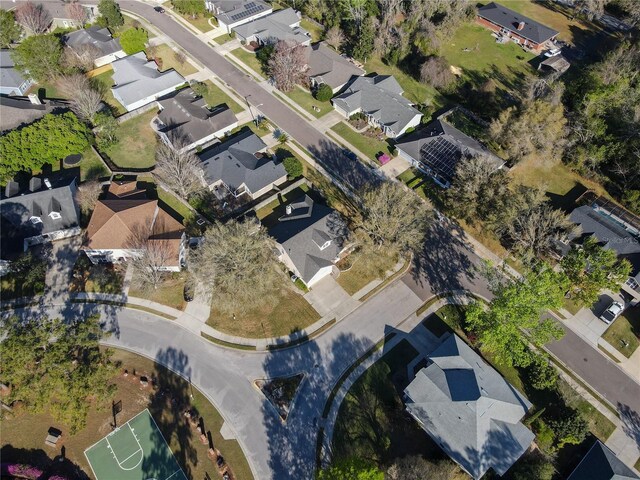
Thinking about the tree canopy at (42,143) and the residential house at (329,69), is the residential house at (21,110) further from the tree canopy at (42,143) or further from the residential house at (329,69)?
the residential house at (329,69)

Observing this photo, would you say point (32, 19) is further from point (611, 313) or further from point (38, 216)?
point (611, 313)

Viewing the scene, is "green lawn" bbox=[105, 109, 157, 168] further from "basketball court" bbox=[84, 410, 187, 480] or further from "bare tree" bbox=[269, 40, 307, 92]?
"basketball court" bbox=[84, 410, 187, 480]

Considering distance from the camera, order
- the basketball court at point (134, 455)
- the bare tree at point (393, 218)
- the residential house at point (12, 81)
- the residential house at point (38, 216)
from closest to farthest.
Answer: the basketball court at point (134, 455), the bare tree at point (393, 218), the residential house at point (38, 216), the residential house at point (12, 81)

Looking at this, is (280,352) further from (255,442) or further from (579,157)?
(579,157)

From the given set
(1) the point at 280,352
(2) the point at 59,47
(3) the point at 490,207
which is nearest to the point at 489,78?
(3) the point at 490,207

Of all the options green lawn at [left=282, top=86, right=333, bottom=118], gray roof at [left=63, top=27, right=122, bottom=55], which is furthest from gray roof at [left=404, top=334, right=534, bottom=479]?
gray roof at [left=63, top=27, right=122, bottom=55]

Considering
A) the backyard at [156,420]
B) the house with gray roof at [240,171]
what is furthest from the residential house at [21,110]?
the backyard at [156,420]
